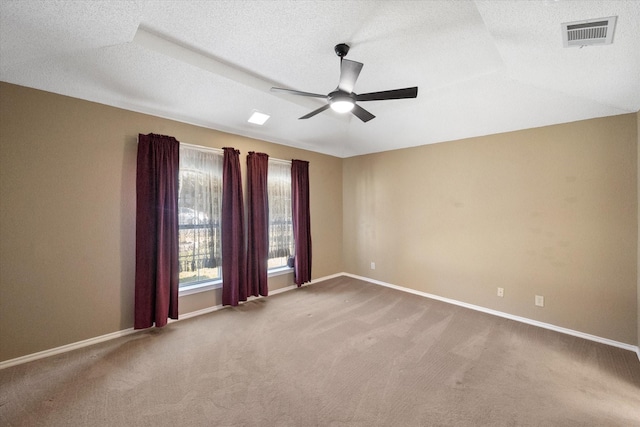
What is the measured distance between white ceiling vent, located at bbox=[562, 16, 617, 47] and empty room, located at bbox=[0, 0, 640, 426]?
0.01m

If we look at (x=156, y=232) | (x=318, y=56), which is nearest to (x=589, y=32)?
(x=318, y=56)

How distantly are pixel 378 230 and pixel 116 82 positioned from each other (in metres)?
4.24

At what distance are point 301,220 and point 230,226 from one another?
1349 mm

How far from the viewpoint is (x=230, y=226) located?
3.57 meters

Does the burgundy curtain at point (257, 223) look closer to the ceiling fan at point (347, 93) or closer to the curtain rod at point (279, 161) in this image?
the curtain rod at point (279, 161)

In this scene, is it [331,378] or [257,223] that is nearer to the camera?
[331,378]

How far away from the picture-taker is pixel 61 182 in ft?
8.13

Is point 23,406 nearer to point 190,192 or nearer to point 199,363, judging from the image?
point 199,363

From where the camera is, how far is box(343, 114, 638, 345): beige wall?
2678mm

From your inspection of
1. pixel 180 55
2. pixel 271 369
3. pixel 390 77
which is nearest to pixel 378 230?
pixel 390 77

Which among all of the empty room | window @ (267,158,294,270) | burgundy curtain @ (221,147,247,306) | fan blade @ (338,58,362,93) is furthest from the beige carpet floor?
fan blade @ (338,58,362,93)

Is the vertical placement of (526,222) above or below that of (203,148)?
below

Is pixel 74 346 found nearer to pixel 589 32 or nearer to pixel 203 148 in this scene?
pixel 203 148

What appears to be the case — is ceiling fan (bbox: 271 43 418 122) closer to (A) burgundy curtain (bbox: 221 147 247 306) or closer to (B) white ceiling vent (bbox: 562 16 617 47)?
(B) white ceiling vent (bbox: 562 16 617 47)
